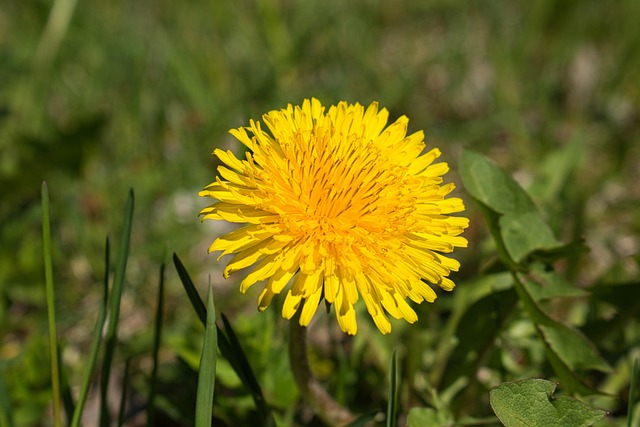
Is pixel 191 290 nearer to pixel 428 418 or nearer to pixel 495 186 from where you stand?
pixel 428 418

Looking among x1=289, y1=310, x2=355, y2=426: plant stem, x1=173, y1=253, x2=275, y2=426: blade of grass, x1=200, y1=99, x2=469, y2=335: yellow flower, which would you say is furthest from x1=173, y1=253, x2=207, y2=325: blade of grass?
x1=289, y1=310, x2=355, y2=426: plant stem

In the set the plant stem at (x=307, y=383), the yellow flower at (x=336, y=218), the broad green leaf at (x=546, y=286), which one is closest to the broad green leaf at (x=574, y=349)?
the broad green leaf at (x=546, y=286)

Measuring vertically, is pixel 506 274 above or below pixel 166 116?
below

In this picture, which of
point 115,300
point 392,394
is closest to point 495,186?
point 392,394

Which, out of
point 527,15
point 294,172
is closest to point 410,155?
point 294,172

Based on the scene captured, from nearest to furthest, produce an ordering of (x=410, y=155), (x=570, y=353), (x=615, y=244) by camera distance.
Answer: (x=410, y=155)
(x=570, y=353)
(x=615, y=244)

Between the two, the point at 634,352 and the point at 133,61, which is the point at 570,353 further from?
the point at 133,61
